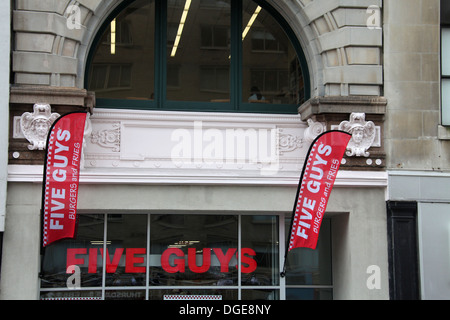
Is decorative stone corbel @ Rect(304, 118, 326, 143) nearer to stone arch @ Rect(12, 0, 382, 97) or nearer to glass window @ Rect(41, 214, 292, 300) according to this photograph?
stone arch @ Rect(12, 0, 382, 97)

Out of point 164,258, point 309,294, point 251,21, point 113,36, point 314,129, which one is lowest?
point 309,294

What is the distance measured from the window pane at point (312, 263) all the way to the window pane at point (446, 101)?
3.09 meters

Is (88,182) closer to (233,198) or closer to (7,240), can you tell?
(7,240)

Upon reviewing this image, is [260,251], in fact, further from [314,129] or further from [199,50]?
→ [199,50]

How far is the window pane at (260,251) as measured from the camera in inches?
520

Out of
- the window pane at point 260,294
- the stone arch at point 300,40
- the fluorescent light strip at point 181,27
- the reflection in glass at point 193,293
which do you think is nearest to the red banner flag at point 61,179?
the stone arch at point 300,40

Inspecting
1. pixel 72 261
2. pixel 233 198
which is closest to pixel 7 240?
pixel 72 261

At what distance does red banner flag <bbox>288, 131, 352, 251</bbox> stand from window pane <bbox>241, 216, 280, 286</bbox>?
120cm

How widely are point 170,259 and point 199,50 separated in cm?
424

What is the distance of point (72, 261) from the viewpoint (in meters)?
12.7

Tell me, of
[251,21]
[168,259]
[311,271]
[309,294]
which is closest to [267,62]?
[251,21]

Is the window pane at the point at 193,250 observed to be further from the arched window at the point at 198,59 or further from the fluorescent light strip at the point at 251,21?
the fluorescent light strip at the point at 251,21

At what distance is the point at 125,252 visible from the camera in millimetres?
12906
